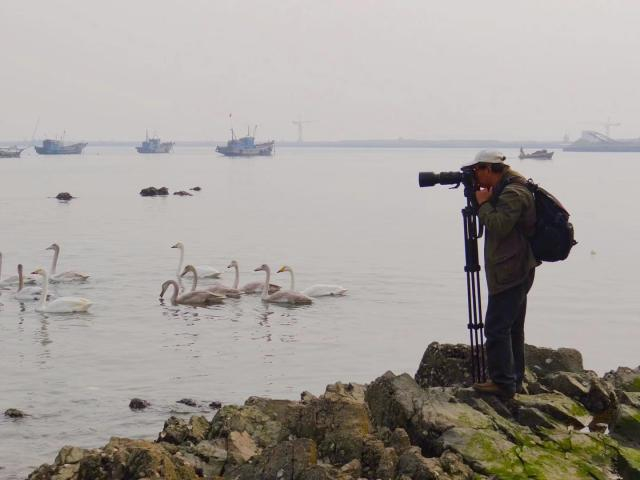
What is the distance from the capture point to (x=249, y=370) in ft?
50.3

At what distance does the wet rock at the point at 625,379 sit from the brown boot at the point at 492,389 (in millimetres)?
2750

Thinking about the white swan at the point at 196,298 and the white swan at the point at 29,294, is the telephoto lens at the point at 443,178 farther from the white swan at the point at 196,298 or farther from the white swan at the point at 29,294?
the white swan at the point at 29,294

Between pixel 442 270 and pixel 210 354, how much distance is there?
42.4 ft

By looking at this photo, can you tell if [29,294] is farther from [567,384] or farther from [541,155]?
[541,155]

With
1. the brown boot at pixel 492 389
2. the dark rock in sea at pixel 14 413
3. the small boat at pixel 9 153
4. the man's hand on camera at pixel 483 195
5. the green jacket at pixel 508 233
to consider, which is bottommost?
the small boat at pixel 9 153

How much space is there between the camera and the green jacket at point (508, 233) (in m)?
8.98

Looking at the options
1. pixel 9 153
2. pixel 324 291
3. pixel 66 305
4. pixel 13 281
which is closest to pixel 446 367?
pixel 66 305

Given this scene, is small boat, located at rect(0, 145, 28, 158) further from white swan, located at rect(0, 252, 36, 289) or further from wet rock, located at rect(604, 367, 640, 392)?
wet rock, located at rect(604, 367, 640, 392)

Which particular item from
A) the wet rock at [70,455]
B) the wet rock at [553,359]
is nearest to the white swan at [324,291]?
the wet rock at [553,359]

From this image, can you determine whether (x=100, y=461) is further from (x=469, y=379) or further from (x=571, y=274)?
(x=571, y=274)

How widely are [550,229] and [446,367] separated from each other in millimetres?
2620

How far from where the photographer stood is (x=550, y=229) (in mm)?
8977

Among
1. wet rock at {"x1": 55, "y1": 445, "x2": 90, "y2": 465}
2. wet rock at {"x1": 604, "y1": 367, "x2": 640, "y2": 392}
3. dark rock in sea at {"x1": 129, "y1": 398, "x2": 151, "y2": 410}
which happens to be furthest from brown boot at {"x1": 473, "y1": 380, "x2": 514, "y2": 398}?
dark rock in sea at {"x1": 129, "y1": 398, "x2": 151, "y2": 410}

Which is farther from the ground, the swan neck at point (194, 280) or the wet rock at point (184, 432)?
the wet rock at point (184, 432)
